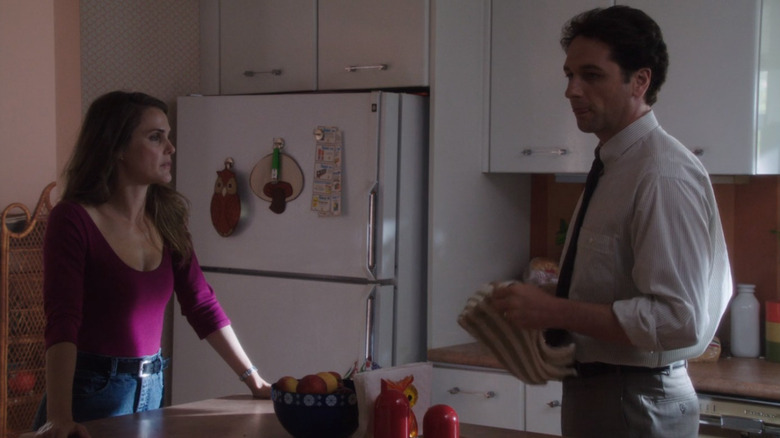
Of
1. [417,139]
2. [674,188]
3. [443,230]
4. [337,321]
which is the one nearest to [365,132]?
[417,139]

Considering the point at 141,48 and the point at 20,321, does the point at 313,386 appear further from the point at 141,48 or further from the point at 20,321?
the point at 20,321

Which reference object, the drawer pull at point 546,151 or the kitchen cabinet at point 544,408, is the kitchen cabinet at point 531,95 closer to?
the drawer pull at point 546,151

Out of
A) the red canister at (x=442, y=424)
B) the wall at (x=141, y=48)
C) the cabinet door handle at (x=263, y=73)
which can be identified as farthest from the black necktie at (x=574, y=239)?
the wall at (x=141, y=48)

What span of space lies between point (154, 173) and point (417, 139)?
1.09 metres

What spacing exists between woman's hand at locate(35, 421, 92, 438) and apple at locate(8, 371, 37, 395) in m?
1.89

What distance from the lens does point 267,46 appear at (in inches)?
132

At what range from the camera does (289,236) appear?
122 inches

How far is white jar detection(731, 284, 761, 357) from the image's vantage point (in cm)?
300

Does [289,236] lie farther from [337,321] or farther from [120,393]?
[120,393]

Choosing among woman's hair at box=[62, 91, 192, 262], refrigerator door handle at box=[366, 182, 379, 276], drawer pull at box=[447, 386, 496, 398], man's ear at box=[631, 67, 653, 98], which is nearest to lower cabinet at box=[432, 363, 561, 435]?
drawer pull at box=[447, 386, 496, 398]

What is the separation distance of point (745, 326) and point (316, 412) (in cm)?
182

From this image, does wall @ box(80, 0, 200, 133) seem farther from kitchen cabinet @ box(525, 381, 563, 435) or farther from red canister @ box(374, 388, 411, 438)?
red canister @ box(374, 388, 411, 438)

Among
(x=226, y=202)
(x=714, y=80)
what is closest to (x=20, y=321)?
(x=226, y=202)

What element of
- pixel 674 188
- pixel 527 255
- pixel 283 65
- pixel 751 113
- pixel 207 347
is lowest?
pixel 207 347
